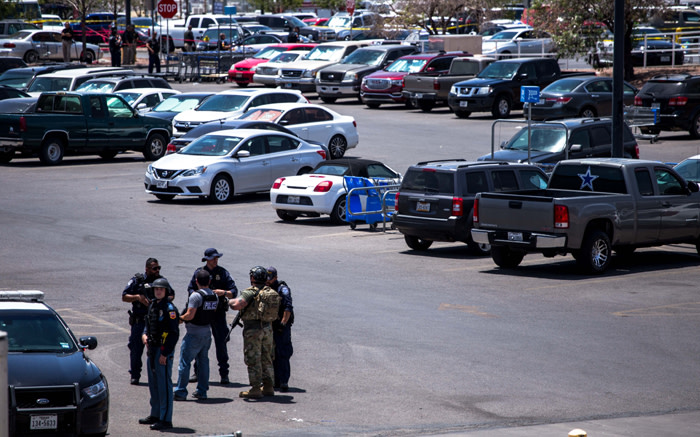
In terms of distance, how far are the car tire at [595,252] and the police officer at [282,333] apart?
733cm

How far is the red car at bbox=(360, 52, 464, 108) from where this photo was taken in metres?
39.9

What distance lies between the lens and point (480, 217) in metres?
17.5

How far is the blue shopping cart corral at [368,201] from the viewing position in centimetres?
2128

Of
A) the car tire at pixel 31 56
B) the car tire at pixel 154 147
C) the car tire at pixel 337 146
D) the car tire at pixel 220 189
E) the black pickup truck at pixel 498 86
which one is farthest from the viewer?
the car tire at pixel 31 56

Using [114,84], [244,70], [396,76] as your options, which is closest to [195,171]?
[114,84]

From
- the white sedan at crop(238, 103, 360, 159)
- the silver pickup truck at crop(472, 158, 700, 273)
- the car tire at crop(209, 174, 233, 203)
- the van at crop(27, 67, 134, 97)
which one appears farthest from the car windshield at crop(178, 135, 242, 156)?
Answer: the van at crop(27, 67, 134, 97)

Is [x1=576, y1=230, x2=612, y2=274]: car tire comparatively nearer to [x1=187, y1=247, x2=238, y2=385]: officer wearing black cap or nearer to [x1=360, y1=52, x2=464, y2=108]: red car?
[x1=187, y1=247, x2=238, y2=385]: officer wearing black cap

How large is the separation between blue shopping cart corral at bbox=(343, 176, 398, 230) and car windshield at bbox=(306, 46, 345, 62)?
22911mm

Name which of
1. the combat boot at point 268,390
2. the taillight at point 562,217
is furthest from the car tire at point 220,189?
the combat boot at point 268,390

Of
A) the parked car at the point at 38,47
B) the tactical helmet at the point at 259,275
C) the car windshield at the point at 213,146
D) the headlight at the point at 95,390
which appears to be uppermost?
the parked car at the point at 38,47

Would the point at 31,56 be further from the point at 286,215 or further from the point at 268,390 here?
the point at 268,390

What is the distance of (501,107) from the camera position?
37.4 metres

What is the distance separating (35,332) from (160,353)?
3.68 feet

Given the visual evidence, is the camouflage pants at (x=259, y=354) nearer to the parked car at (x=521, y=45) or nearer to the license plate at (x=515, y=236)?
the license plate at (x=515, y=236)
